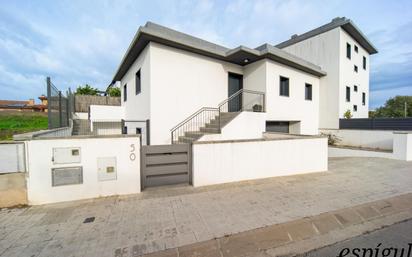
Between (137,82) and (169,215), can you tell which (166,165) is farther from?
(137,82)

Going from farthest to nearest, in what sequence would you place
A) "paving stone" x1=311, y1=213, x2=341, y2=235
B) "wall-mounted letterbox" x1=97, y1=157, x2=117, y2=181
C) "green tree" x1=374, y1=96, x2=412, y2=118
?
1. "green tree" x1=374, y1=96, x2=412, y2=118
2. "wall-mounted letterbox" x1=97, y1=157, x2=117, y2=181
3. "paving stone" x1=311, y1=213, x2=341, y2=235

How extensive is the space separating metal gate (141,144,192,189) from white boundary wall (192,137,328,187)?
0.30 metres

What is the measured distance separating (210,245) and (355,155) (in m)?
10.9

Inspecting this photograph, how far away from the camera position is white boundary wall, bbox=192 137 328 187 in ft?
16.8

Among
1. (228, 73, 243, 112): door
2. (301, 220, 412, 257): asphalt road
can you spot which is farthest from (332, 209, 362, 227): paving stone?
(228, 73, 243, 112): door

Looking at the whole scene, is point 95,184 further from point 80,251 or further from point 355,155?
point 355,155

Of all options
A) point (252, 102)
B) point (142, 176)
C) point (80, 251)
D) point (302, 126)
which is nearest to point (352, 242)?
point (80, 251)

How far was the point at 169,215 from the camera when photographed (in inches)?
138

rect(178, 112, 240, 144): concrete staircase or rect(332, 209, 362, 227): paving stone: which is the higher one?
rect(178, 112, 240, 144): concrete staircase

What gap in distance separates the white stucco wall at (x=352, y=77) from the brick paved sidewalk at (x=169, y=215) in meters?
9.81

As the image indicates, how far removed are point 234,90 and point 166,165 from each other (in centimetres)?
717

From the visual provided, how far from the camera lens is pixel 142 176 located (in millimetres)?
4824

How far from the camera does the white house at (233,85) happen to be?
306 inches

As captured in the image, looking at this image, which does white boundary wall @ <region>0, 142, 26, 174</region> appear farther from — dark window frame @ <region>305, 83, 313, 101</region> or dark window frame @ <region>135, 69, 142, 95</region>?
dark window frame @ <region>305, 83, 313, 101</region>
